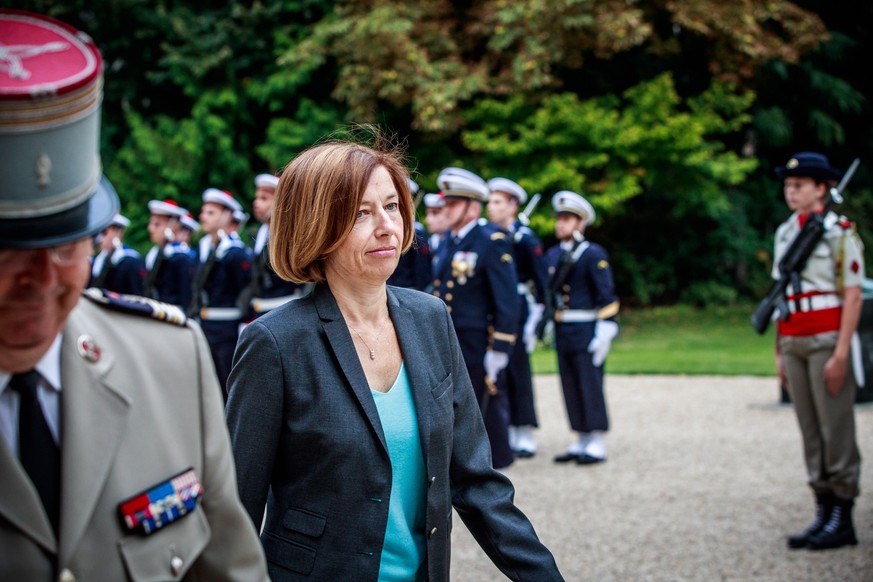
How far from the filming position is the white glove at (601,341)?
8.66m

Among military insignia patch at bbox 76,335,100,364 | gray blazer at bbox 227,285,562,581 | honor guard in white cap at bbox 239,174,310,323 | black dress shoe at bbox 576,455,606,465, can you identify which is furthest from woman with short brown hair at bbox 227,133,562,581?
honor guard in white cap at bbox 239,174,310,323

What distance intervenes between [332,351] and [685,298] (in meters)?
22.7

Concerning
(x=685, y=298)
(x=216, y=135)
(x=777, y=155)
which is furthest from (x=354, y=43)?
(x=777, y=155)

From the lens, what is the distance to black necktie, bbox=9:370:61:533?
4.74 feet

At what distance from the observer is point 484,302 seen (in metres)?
7.36

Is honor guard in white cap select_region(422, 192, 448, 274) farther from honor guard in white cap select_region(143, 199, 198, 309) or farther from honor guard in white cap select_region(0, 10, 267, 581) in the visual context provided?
honor guard in white cap select_region(0, 10, 267, 581)

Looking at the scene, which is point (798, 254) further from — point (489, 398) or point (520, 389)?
point (520, 389)

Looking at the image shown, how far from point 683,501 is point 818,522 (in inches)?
47.0

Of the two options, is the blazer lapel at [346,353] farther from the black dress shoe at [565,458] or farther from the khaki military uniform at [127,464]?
the black dress shoe at [565,458]

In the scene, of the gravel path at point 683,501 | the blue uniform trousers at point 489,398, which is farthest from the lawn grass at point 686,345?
the blue uniform trousers at point 489,398

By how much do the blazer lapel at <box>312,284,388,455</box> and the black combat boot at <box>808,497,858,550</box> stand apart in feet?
13.3

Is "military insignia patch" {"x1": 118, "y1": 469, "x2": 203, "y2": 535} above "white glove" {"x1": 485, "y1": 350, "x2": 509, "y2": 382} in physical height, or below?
above

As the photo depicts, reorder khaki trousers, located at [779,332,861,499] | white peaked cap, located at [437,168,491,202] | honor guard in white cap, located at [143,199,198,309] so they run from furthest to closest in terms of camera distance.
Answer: honor guard in white cap, located at [143,199,198,309] → white peaked cap, located at [437,168,491,202] → khaki trousers, located at [779,332,861,499]

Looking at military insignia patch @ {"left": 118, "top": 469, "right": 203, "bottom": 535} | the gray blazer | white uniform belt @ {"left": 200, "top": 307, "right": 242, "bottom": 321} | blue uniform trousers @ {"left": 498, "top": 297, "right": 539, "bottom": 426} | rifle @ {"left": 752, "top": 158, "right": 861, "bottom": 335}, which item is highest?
military insignia patch @ {"left": 118, "top": 469, "right": 203, "bottom": 535}
